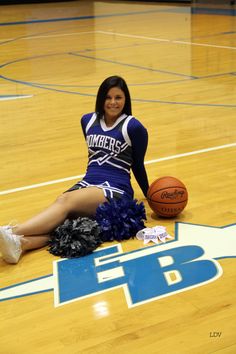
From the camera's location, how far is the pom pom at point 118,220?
13.6ft

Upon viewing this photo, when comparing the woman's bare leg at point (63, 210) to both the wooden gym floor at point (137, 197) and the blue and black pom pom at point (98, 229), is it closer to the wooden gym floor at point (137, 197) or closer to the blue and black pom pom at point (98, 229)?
the blue and black pom pom at point (98, 229)

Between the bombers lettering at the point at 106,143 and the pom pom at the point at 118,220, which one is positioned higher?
the bombers lettering at the point at 106,143

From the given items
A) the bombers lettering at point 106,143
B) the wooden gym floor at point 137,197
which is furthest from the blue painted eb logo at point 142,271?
the bombers lettering at point 106,143

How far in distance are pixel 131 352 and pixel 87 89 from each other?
6463 mm

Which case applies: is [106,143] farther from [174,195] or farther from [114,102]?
[174,195]

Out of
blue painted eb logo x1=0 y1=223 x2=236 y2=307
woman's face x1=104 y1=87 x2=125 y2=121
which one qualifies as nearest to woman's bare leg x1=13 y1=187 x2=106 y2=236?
blue painted eb logo x1=0 y1=223 x2=236 y2=307

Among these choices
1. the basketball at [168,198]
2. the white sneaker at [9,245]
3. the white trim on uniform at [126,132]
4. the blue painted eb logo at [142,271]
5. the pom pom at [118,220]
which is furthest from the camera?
the white trim on uniform at [126,132]

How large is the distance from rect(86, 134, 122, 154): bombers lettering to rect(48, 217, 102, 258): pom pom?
2.10 feet

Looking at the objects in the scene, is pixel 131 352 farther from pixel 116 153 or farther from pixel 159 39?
pixel 159 39

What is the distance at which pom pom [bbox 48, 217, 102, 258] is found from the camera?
3949mm

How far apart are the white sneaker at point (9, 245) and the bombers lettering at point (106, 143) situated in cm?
97

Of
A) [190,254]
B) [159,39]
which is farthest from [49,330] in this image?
[159,39]

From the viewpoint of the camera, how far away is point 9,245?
3.82 meters

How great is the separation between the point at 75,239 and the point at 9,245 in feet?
1.37
